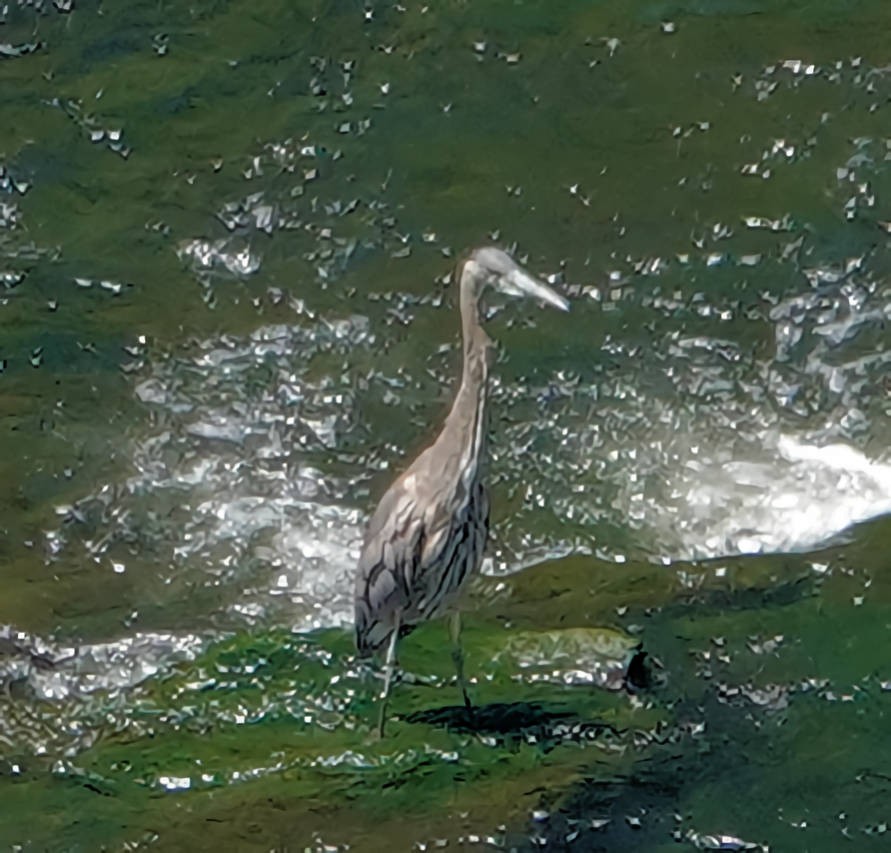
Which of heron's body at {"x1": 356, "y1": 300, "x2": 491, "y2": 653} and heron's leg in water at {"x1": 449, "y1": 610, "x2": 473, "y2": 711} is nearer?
heron's body at {"x1": 356, "y1": 300, "x2": 491, "y2": 653}

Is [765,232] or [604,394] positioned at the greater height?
[765,232]

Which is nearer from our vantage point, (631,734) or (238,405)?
(631,734)

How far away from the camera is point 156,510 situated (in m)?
7.98

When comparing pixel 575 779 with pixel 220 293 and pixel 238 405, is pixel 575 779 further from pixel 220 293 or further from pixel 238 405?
pixel 220 293

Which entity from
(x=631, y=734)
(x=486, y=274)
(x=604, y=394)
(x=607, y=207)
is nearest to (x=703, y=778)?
(x=631, y=734)

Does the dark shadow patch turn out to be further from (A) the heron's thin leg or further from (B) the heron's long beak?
(B) the heron's long beak

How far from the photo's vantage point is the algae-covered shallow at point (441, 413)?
20.5ft

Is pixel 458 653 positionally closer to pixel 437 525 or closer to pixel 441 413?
pixel 437 525

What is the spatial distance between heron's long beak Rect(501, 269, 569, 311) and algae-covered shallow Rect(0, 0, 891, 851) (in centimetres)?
121

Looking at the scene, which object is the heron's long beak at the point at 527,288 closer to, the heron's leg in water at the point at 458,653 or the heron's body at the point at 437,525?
the heron's body at the point at 437,525

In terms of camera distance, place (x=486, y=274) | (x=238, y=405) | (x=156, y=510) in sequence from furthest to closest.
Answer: (x=238, y=405), (x=156, y=510), (x=486, y=274)

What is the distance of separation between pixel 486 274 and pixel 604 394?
2389mm

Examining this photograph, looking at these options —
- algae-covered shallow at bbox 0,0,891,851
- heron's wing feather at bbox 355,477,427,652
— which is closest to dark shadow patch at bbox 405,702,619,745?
algae-covered shallow at bbox 0,0,891,851

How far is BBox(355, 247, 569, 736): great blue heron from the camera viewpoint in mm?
6020
